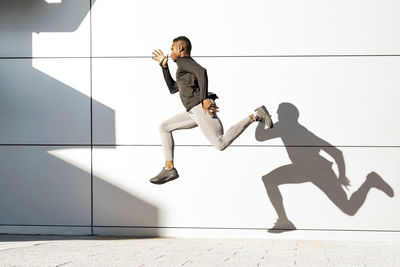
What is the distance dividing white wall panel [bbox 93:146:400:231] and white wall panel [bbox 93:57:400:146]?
24 cm

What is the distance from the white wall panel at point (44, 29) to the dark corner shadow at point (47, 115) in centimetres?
2

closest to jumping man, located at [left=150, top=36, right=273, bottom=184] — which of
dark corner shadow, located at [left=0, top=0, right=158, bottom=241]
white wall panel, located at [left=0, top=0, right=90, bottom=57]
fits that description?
dark corner shadow, located at [left=0, top=0, right=158, bottom=241]

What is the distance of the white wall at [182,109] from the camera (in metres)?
9.91

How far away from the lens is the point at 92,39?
34.0 feet

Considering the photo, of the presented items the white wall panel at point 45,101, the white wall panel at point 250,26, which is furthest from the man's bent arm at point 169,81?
the white wall panel at point 45,101

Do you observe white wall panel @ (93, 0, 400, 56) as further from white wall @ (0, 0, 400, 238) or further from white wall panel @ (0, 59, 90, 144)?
white wall panel @ (0, 59, 90, 144)

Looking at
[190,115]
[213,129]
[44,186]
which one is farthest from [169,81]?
[44,186]

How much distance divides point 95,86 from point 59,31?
1.17 metres

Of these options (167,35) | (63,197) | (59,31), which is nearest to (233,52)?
(167,35)

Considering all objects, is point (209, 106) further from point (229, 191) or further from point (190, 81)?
point (229, 191)

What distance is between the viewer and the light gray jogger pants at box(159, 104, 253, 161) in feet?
26.3

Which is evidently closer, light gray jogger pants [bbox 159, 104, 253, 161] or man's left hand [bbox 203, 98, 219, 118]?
man's left hand [bbox 203, 98, 219, 118]

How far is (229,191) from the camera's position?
33.1ft

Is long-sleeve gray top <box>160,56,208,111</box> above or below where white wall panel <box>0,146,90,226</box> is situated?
above
